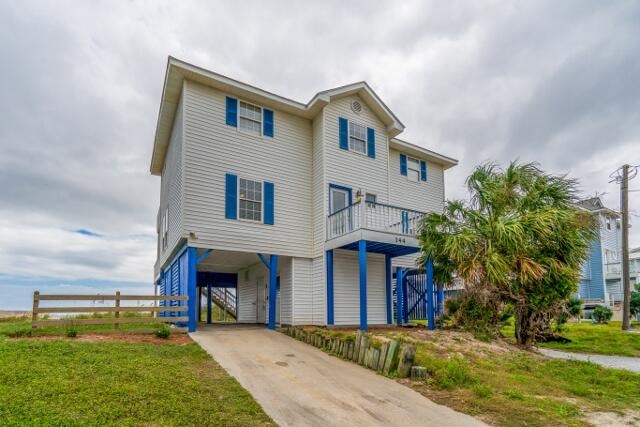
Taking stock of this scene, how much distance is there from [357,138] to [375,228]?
173 inches

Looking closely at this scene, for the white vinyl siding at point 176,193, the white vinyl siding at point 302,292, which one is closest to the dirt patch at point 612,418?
the white vinyl siding at point 302,292

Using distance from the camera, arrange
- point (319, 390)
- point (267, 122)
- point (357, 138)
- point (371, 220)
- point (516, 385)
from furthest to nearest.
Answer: point (357, 138)
point (267, 122)
point (371, 220)
point (516, 385)
point (319, 390)

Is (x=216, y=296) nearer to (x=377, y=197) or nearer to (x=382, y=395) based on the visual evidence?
(x=377, y=197)

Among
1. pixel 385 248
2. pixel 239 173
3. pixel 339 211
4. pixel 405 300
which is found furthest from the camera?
pixel 405 300

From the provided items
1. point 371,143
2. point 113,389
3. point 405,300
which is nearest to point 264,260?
point 371,143

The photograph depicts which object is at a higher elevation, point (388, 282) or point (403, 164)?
point (403, 164)

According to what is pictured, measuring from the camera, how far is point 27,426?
4449mm

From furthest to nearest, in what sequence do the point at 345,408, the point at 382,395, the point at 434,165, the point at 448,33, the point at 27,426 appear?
the point at 434,165 → the point at 448,33 → the point at 382,395 → the point at 345,408 → the point at 27,426

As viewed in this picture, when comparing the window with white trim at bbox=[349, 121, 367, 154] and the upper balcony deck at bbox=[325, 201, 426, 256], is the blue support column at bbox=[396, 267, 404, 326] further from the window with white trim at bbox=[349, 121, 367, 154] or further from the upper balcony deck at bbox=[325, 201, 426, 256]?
the window with white trim at bbox=[349, 121, 367, 154]

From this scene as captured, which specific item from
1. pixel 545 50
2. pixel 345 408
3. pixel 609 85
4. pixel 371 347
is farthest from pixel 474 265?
pixel 609 85

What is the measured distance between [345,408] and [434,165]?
16.0 metres

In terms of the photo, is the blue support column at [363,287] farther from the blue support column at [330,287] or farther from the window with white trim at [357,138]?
the window with white trim at [357,138]

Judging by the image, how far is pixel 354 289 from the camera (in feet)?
49.3

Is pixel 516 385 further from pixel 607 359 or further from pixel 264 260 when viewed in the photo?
pixel 264 260
